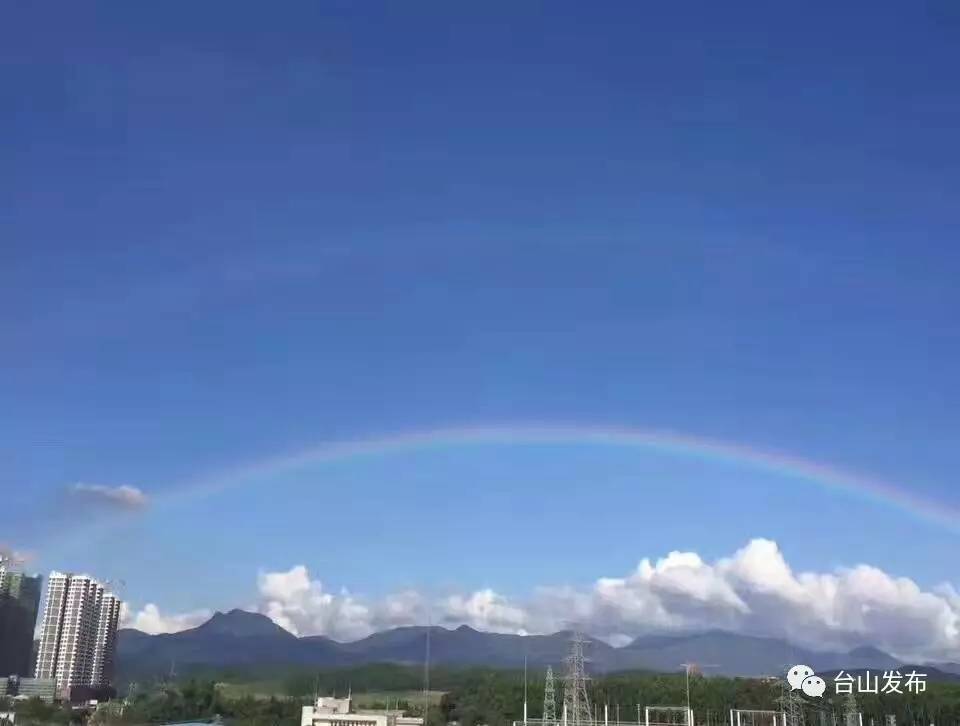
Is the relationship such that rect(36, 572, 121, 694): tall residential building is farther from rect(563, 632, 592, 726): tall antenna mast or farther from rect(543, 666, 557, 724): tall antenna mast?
rect(563, 632, 592, 726): tall antenna mast

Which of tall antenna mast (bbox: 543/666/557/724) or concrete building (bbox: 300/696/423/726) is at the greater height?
tall antenna mast (bbox: 543/666/557/724)

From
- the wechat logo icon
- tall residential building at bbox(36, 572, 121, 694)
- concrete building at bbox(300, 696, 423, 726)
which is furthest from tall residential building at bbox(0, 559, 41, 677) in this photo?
the wechat logo icon

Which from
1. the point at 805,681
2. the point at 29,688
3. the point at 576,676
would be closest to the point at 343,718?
the point at 576,676

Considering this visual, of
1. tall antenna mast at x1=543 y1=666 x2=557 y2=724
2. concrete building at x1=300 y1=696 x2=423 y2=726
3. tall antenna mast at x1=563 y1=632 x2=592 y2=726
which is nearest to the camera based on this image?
tall antenna mast at x1=563 y1=632 x2=592 y2=726

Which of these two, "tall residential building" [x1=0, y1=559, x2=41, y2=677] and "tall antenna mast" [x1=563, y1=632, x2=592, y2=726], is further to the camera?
"tall residential building" [x1=0, y1=559, x2=41, y2=677]

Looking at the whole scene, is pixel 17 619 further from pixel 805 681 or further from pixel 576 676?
pixel 805 681

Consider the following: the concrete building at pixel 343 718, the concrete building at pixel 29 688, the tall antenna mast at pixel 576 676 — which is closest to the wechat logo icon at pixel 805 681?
the tall antenna mast at pixel 576 676

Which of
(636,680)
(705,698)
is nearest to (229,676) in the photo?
(636,680)

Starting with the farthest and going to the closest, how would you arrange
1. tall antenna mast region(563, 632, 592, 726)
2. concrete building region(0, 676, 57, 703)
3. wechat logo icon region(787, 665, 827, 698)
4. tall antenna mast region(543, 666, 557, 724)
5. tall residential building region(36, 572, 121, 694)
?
tall residential building region(36, 572, 121, 694) < concrete building region(0, 676, 57, 703) < tall antenna mast region(543, 666, 557, 724) < wechat logo icon region(787, 665, 827, 698) < tall antenna mast region(563, 632, 592, 726)
